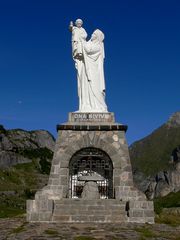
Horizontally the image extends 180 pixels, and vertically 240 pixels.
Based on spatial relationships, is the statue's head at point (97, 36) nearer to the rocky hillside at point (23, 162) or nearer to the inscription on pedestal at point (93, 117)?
the inscription on pedestal at point (93, 117)

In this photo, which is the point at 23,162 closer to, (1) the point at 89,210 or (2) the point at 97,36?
(2) the point at 97,36

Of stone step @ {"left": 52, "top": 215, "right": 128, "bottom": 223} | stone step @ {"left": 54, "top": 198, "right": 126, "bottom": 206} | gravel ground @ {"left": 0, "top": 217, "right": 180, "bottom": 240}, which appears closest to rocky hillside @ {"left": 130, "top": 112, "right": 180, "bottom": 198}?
stone step @ {"left": 54, "top": 198, "right": 126, "bottom": 206}

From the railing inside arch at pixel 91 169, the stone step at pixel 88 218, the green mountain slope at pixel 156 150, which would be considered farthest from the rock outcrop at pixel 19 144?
the stone step at pixel 88 218

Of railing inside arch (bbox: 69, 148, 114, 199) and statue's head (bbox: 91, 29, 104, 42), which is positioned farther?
statue's head (bbox: 91, 29, 104, 42)

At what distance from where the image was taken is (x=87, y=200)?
14617mm

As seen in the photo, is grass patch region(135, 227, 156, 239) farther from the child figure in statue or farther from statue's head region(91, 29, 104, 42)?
statue's head region(91, 29, 104, 42)

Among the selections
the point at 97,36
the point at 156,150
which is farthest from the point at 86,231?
the point at 156,150

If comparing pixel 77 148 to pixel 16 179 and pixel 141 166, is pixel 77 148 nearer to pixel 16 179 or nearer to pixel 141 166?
pixel 16 179

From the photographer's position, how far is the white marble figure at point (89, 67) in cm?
1691

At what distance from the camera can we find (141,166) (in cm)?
10950

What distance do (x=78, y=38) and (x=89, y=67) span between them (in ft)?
4.13

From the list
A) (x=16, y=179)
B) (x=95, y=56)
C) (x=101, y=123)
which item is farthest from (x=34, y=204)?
(x=16, y=179)

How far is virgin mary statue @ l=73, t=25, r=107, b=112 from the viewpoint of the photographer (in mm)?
16859

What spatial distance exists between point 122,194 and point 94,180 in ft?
3.70
